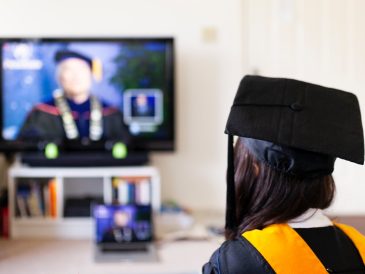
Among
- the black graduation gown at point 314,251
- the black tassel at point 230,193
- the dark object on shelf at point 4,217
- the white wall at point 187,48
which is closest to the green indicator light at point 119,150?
the white wall at point 187,48

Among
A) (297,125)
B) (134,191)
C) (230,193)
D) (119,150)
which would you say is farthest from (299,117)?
(119,150)

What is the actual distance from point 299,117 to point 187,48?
2.05 m

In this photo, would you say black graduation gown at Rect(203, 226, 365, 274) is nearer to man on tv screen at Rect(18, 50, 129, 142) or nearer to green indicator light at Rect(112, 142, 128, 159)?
green indicator light at Rect(112, 142, 128, 159)

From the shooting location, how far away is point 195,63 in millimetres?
3242

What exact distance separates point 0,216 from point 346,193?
203 centimetres

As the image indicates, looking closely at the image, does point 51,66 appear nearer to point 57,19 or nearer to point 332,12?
point 57,19

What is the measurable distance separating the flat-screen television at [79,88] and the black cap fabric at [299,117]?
1.84 metres

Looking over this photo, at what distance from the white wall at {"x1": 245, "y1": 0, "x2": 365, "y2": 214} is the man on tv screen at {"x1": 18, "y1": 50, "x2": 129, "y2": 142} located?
100 cm

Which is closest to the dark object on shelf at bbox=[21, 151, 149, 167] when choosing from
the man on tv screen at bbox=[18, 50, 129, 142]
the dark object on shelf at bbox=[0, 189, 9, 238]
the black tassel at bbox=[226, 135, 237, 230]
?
the man on tv screen at bbox=[18, 50, 129, 142]

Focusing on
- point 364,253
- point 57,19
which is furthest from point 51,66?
point 364,253

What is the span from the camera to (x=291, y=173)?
1273 mm

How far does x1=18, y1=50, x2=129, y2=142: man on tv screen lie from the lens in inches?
121

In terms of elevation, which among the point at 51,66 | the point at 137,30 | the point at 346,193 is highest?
the point at 137,30

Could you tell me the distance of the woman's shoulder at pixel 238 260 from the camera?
1.20 meters
